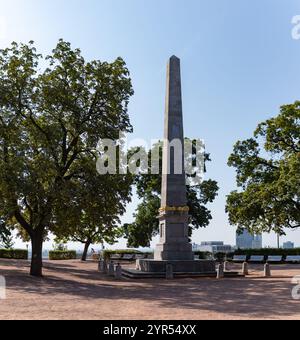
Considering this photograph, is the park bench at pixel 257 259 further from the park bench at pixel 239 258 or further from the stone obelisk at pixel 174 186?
the stone obelisk at pixel 174 186

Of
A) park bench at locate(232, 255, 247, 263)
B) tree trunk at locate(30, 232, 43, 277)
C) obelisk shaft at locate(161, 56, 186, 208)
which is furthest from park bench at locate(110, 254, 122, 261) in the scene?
tree trunk at locate(30, 232, 43, 277)

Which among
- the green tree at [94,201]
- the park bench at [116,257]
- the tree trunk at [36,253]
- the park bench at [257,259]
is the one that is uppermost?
the green tree at [94,201]

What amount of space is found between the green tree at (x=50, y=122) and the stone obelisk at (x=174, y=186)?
2.96 m

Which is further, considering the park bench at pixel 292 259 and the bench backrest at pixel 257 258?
the bench backrest at pixel 257 258

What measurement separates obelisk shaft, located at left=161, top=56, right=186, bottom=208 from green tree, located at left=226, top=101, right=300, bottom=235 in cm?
1009

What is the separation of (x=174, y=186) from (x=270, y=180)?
1516 cm

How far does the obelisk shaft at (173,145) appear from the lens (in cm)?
2728

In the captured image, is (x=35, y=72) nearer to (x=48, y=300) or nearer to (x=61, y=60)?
→ (x=61, y=60)

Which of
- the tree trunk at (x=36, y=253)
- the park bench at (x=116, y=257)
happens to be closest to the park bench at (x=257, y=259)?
the park bench at (x=116, y=257)

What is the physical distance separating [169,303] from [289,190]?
22.4 metres

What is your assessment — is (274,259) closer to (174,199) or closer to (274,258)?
(274,258)

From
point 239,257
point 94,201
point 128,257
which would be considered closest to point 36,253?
point 94,201

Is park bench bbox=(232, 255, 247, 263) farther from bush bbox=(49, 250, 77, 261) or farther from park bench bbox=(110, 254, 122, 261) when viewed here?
bush bbox=(49, 250, 77, 261)

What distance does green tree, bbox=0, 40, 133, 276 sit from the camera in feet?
74.3
